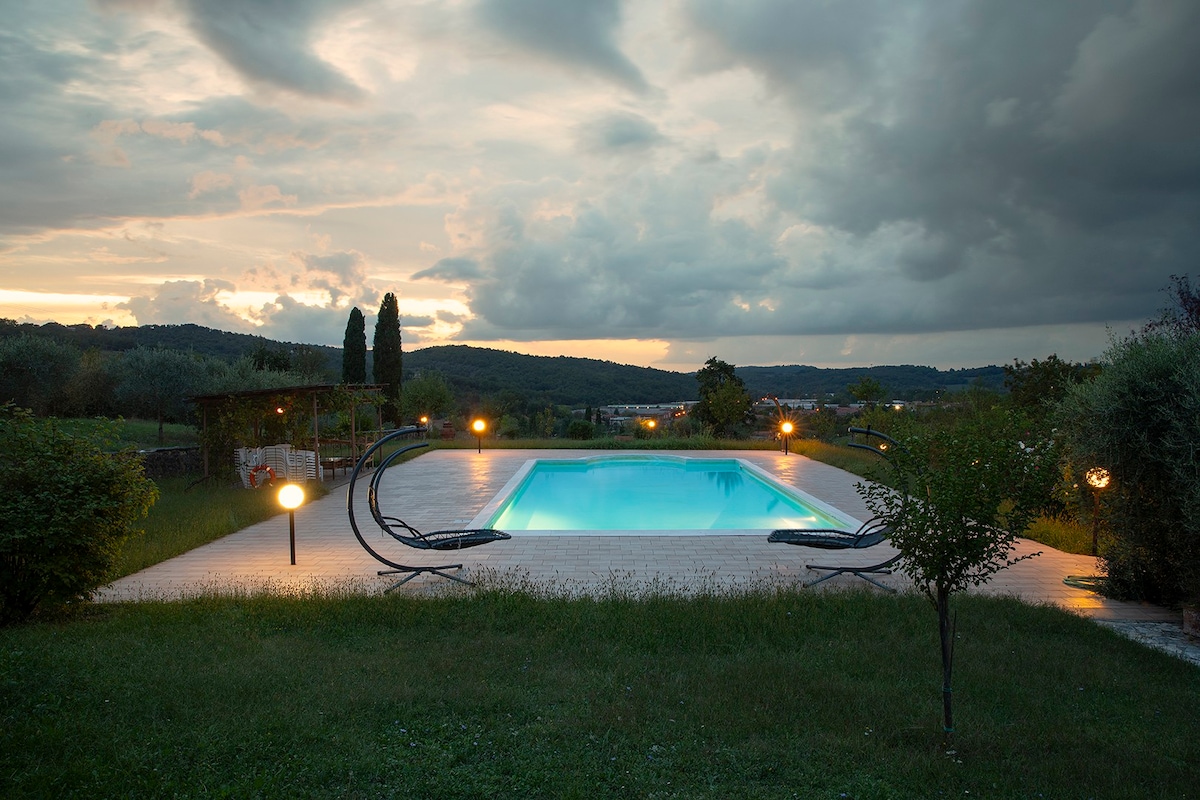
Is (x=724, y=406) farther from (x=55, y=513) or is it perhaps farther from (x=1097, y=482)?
(x=55, y=513)

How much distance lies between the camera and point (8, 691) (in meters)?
3.48

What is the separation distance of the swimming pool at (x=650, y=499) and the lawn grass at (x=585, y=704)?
11.3 ft

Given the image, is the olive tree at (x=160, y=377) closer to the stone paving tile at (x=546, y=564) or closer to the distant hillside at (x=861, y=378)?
the stone paving tile at (x=546, y=564)

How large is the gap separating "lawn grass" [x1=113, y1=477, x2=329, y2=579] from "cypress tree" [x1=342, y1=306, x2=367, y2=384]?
49.9ft

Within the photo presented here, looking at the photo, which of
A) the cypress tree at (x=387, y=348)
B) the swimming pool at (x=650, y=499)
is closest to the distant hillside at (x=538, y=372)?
the cypress tree at (x=387, y=348)

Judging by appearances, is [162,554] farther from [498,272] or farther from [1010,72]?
[498,272]

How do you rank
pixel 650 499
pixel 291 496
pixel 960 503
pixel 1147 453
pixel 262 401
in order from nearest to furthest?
pixel 960 503 < pixel 1147 453 < pixel 291 496 < pixel 262 401 < pixel 650 499

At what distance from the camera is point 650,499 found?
13117mm

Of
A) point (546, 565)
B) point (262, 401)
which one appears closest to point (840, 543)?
point (546, 565)

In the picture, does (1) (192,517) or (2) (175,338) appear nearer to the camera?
(1) (192,517)

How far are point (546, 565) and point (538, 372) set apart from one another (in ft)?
120

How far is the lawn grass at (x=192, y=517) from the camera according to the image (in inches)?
269

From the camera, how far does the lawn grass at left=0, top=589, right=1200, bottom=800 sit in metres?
2.87

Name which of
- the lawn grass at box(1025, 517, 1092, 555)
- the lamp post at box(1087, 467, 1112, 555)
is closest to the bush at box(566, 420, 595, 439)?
the lawn grass at box(1025, 517, 1092, 555)
